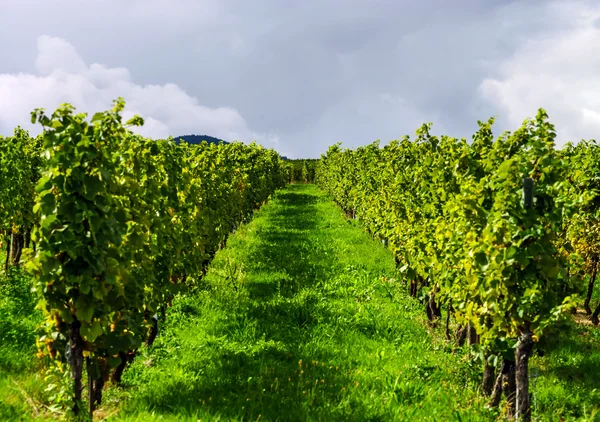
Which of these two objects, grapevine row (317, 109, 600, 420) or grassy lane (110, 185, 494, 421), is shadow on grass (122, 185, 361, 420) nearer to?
grassy lane (110, 185, 494, 421)

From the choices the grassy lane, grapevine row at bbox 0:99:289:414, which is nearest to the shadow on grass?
the grassy lane

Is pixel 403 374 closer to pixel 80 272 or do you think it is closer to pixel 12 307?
pixel 80 272

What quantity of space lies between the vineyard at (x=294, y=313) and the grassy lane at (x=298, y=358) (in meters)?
0.03

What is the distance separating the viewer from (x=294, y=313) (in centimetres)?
811

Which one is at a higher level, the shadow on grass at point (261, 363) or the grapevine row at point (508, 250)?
the grapevine row at point (508, 250)

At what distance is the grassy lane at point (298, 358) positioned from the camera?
4.77 metres

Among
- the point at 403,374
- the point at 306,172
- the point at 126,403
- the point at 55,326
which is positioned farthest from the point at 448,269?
the point at 306,172

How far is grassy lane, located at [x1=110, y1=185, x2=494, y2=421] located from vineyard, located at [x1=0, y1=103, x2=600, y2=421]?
32 millimetres

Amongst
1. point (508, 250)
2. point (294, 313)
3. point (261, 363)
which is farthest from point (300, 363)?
point (508, 250)

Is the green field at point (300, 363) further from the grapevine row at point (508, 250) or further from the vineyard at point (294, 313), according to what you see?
the grapevine row at point (508, 250)

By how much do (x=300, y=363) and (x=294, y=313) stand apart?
249 cm

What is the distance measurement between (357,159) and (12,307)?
1614 cm

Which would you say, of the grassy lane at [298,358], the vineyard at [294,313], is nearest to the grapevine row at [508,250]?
the vineyard at [294,313]

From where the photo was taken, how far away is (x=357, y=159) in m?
21.3
